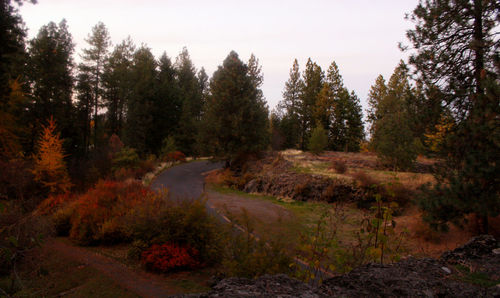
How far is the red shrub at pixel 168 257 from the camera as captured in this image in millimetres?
8328

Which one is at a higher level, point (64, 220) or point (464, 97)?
point (464, 97)

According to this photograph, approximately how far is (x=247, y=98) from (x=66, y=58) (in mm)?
23442

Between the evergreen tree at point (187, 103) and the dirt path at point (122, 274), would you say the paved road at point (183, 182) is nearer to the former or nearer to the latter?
the dirt path at point (122, 274)

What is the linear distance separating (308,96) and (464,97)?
115 ft

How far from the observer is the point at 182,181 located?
71.9 ft

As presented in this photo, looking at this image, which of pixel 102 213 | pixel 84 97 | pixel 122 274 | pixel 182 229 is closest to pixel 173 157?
pixel 84 97

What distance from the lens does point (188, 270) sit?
336 inches

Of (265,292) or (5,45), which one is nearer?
(265,292)

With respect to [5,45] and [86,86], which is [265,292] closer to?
[5,45]

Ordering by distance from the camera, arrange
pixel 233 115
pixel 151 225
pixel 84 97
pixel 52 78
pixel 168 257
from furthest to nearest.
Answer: pixel 84 97
pixel 52 78
pixel 233 115
pixel 151 225
pixel 168 257

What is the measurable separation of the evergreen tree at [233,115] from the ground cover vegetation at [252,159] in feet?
0.38

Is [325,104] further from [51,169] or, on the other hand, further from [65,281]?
[65,281]

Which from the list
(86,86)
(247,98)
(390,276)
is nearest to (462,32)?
(390,276)

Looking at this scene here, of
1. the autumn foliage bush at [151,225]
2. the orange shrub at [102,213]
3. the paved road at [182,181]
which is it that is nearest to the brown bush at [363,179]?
the autumn foliage bush at [151,225]
